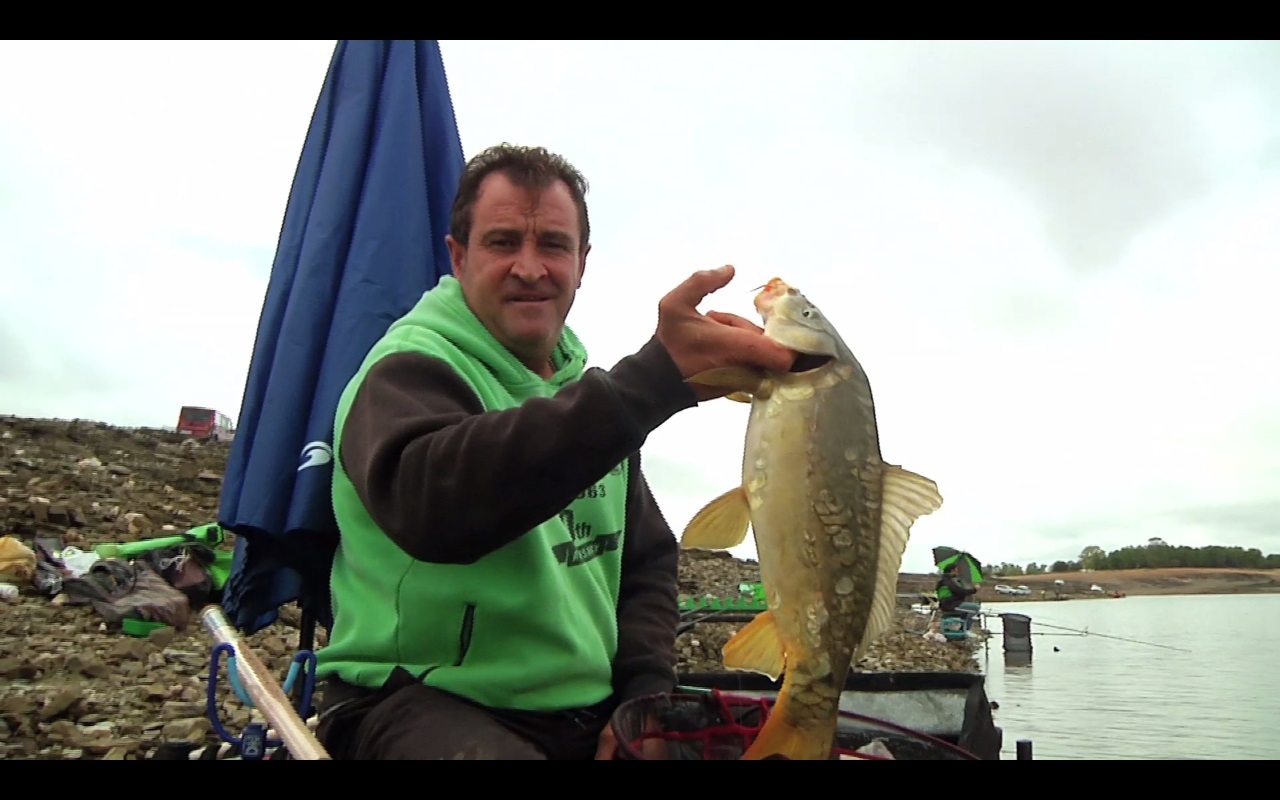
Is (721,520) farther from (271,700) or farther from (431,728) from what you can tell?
(271,700)

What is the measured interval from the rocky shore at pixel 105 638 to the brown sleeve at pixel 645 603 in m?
2.57

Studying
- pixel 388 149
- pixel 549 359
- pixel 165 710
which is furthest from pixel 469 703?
pixel 165 710

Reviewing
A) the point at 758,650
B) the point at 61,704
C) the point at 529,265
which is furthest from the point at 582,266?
the point at 61,704

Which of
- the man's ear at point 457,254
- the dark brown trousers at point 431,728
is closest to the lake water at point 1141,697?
the dark brown trousers at point 431,728

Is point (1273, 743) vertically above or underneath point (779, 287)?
underneath

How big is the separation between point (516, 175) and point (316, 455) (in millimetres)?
1258

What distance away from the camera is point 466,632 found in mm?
2783

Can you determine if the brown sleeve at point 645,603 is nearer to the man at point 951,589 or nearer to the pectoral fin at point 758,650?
the pectoral fin at point 758,650

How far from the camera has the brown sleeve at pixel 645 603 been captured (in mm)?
3438

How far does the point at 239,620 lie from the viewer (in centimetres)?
365

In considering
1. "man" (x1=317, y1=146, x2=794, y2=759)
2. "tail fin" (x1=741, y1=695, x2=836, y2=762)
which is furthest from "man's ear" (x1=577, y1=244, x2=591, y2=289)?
"tail fin" (x1=741, y1=695, x2=836, y2=762)
